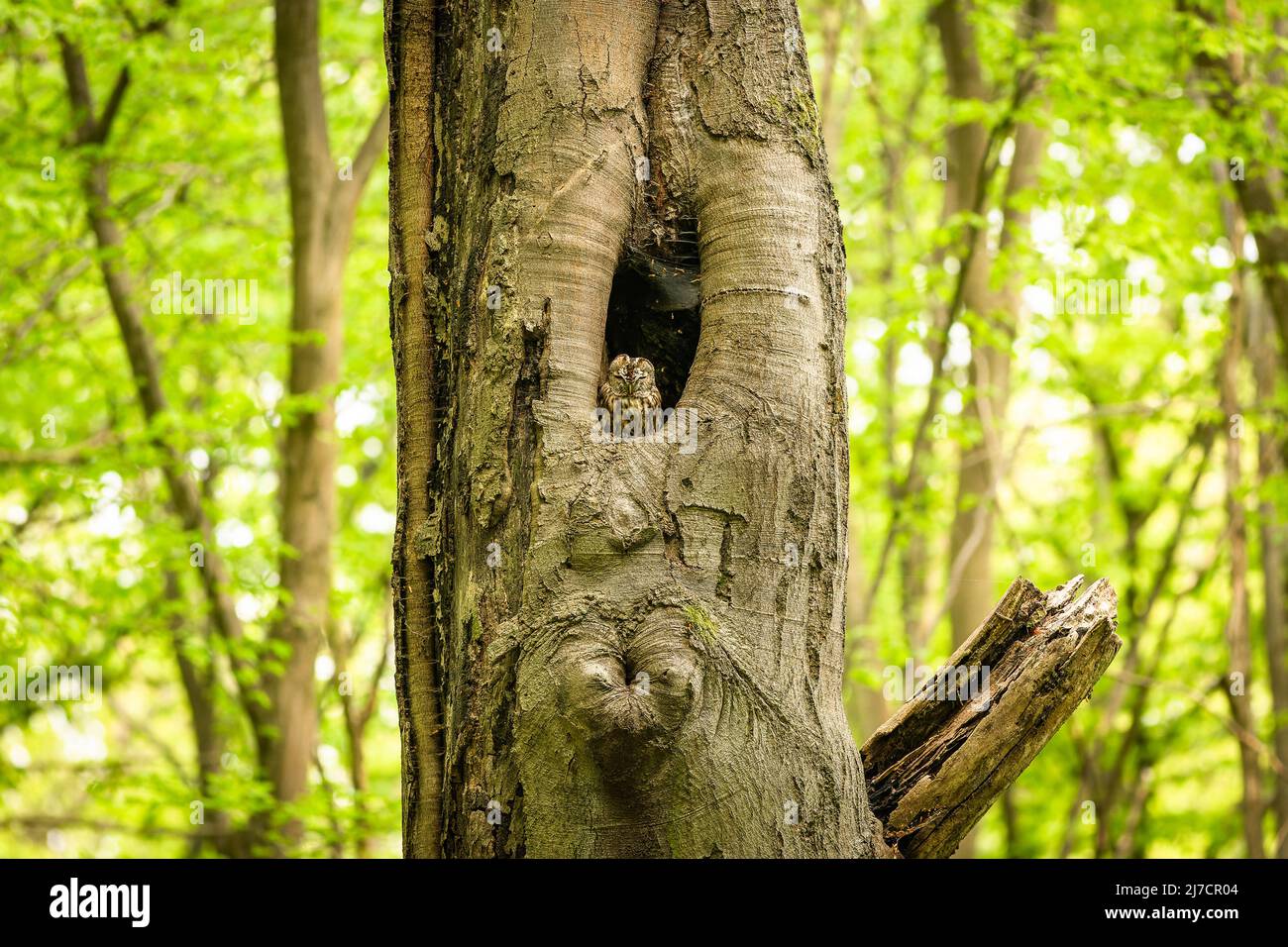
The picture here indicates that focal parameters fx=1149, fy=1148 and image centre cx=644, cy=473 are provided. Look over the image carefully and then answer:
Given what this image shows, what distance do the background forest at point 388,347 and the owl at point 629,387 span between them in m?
4.29

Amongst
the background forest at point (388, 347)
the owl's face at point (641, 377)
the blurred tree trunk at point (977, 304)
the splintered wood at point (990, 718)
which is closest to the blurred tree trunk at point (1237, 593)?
the background forest at point (388, 347)

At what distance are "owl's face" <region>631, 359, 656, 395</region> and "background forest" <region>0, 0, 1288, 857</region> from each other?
4.28 meters

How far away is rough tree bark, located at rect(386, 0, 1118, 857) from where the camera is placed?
205cm

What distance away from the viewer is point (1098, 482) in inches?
448

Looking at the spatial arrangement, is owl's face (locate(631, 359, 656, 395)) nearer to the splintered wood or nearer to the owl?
the owl

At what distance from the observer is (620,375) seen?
2299 mm

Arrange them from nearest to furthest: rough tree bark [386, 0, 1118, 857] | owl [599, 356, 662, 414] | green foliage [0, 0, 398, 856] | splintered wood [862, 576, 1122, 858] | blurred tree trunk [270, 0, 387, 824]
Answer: rough tree bark [386, 0, 1118, 857]
owl [599, 356, 662, 414]
splintered wood [862, 576, 1122, 858]
green foliage [0, 0, 398, 856]
blurred tree trunk [270, 0, 387, 824]

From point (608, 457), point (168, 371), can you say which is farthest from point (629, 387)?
point (168, 371)

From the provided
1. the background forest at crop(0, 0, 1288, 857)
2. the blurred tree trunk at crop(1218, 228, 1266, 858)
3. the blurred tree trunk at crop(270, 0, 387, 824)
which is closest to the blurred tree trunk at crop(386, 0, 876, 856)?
the background forest at crop(0, 0, 1288, 857)

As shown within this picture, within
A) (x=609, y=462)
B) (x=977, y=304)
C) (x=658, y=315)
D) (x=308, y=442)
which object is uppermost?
(x=977, y=304)

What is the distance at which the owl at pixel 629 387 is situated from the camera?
89.4 inches

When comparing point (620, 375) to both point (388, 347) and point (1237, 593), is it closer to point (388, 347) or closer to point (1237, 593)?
point (388, 347)

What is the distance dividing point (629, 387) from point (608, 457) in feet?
0.59
